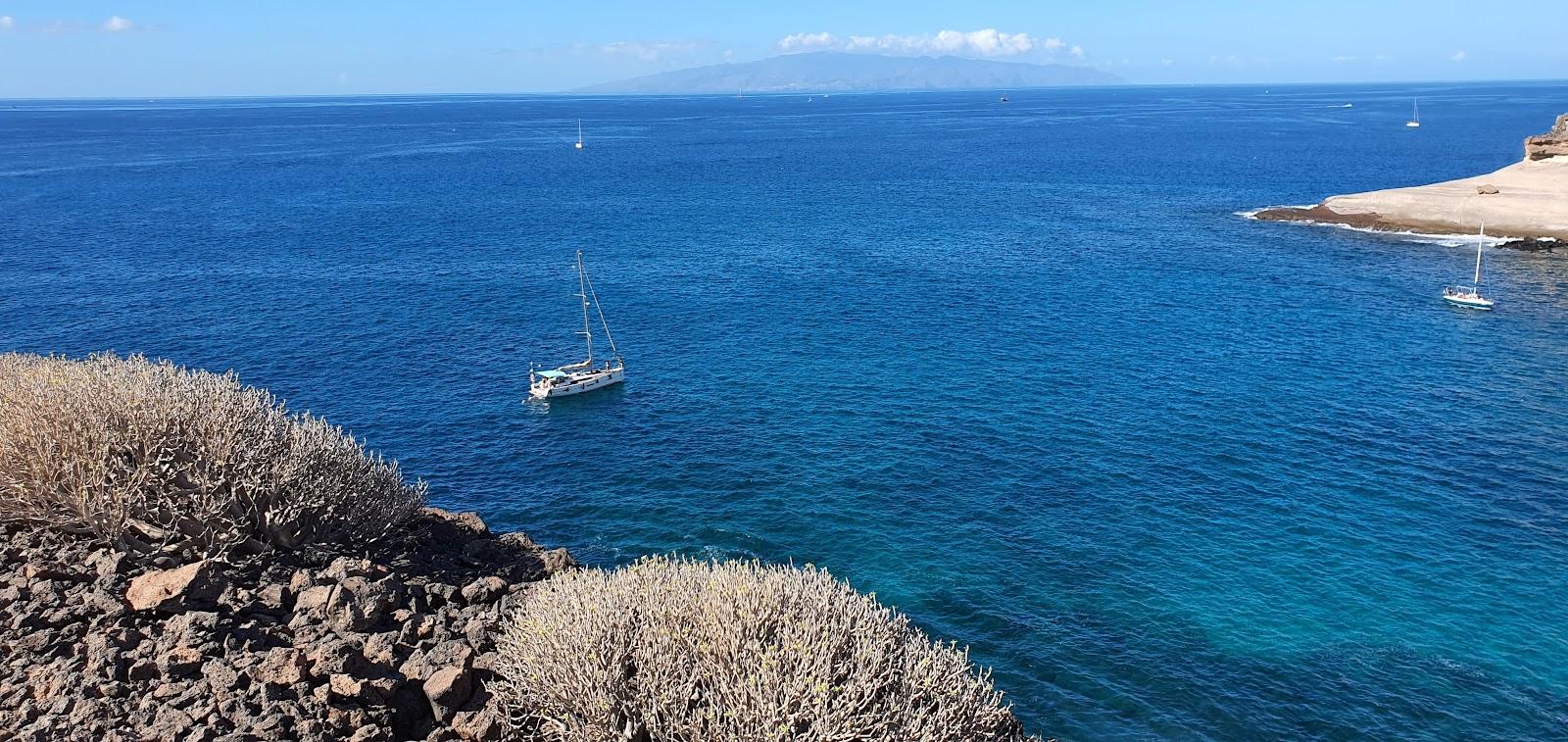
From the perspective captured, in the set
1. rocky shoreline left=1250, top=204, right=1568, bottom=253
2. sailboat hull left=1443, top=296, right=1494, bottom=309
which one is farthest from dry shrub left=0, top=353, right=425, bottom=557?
rocky shoreline left=1250, top=204, right=1568, bottom=253

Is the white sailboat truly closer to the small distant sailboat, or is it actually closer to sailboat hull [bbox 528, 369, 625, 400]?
sailboat hull [bbox 528, 369, 625, 400]

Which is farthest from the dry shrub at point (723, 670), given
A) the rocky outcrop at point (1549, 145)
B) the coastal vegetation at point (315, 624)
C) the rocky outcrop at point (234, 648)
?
the rocky outcrop at point (1549, 145)

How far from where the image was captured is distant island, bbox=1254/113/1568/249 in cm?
11244

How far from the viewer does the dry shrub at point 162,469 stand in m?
23.3

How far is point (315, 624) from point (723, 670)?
10433 mm

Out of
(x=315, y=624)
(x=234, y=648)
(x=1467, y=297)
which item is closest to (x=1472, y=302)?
(x=1467, y=297)

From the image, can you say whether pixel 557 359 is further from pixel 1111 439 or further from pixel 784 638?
pixel 784 638

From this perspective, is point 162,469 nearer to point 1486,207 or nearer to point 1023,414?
point 1023,414

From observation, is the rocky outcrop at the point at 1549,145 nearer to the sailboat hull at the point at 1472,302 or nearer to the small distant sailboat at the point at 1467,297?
the small distant sailboat at the point at 1467,297

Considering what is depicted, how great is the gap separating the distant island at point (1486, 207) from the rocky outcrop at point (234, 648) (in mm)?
123930

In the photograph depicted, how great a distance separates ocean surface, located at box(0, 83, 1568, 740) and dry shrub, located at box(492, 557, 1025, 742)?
655 inches

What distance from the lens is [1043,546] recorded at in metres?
44.9

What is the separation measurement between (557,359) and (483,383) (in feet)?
22.6

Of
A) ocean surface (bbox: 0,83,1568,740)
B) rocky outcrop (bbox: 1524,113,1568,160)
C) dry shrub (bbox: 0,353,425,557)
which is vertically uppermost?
rocky outcrop (bbox: 1524,113,1568,160)
